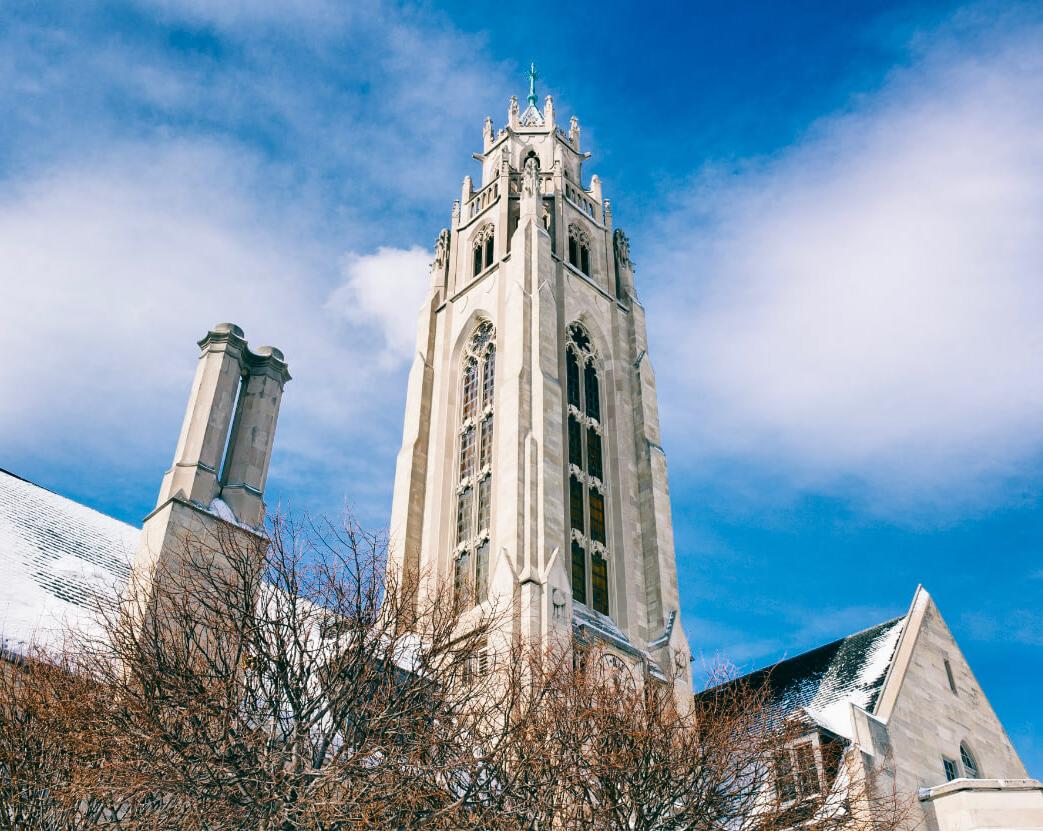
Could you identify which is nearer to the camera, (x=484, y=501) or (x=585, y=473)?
(x=484, y=501)

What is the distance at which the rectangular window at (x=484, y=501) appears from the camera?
3641 cm

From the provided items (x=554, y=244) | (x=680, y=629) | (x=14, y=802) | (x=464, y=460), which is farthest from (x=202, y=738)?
(x=554, y=244)

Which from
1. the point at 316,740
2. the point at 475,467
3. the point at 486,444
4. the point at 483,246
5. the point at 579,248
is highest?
the point at 579,248

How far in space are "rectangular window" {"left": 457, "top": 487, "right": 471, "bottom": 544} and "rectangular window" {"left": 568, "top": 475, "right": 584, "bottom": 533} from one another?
3896 mm

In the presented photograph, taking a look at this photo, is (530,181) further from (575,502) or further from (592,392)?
(575,502)

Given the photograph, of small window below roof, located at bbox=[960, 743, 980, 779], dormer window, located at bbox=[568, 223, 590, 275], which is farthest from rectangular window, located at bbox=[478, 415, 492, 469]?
small window below roof, located at bbox=[960, 743, 980, 779]

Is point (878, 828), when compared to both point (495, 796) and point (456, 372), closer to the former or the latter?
point (495, 796)

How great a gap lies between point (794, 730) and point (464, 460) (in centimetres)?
1945

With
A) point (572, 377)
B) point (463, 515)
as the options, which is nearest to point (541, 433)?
point (463, 515)

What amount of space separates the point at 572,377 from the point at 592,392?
1.24 m

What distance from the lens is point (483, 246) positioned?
47094 mm

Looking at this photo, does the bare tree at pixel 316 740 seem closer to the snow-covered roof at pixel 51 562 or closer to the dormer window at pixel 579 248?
the snow-covered roof at pixel 51 562

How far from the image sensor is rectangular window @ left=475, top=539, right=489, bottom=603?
3384 cm

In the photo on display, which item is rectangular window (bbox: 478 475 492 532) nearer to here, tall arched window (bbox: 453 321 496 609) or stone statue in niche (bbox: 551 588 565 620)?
tall arched window (bbox: 453 321 496 609)
